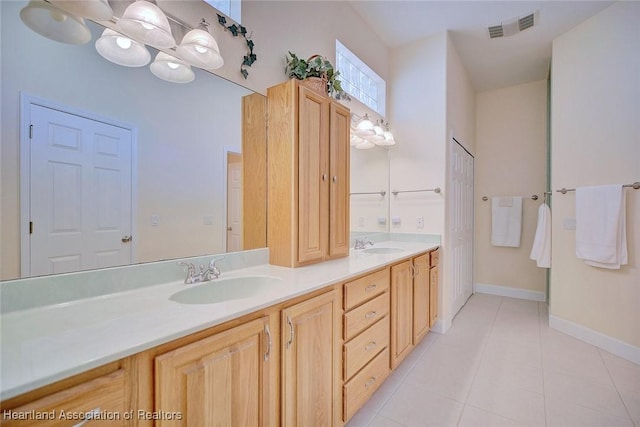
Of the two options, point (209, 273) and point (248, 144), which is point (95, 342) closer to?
point (209, 273)

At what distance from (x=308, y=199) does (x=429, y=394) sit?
1488 millimetres

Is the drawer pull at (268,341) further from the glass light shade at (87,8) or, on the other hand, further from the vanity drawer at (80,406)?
the glass light shade at (87,8)

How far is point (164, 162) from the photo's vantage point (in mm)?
1262

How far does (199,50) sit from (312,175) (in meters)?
0.83

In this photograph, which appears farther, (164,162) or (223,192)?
(223,192)

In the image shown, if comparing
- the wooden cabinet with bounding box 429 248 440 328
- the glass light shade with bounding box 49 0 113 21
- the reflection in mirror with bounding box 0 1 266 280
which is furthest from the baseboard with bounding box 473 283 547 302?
the glass light shade with bounding box 49 0 113 21

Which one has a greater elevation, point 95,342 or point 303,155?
point 303,155

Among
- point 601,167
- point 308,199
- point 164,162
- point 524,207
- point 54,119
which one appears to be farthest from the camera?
point 524,207

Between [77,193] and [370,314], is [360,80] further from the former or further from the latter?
[77,193]

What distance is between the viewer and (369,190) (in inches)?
108

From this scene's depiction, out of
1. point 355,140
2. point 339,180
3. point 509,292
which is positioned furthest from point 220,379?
point 509,292

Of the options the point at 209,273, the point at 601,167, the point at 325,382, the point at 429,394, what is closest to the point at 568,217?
the point at 601,167

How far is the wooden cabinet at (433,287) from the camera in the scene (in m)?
2.52

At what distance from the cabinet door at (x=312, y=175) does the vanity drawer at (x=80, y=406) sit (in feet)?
3.36
